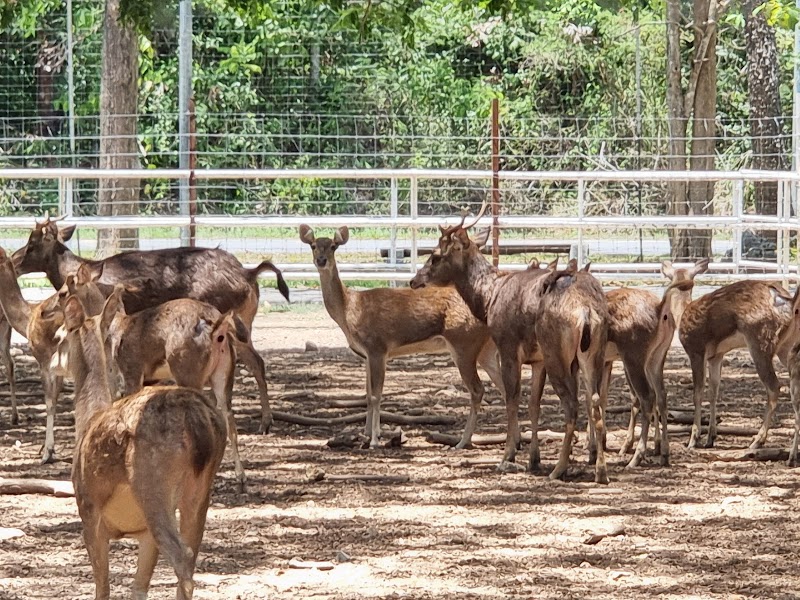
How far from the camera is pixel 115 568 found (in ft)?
23.2

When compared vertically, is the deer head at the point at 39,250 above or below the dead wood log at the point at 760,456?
above

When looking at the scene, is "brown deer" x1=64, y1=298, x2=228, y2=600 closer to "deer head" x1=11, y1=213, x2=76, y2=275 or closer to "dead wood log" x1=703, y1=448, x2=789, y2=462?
"dead wood log" x1=703, y1=448, x2=789, y2=462

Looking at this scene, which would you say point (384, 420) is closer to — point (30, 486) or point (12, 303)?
point (12, 303)

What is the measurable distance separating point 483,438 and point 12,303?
12.1ft

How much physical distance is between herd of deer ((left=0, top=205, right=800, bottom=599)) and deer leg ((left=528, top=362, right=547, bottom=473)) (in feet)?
0.05

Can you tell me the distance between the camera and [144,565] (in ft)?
19.8

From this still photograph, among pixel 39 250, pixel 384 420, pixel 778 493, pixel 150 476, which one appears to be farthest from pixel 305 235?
pixel 150 476

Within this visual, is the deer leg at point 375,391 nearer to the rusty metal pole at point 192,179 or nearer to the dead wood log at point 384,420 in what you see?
the dead wood log at point 384,420

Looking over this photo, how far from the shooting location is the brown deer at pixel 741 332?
10.0 m

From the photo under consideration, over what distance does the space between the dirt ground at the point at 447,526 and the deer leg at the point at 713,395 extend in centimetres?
17

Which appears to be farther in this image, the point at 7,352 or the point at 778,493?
the point at 7,352

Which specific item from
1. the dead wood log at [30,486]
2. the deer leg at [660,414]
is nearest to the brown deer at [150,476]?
the dead wood log at [30,486]

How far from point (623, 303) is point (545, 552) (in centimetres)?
281

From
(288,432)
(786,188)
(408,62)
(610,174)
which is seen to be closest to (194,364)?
(288,432)
